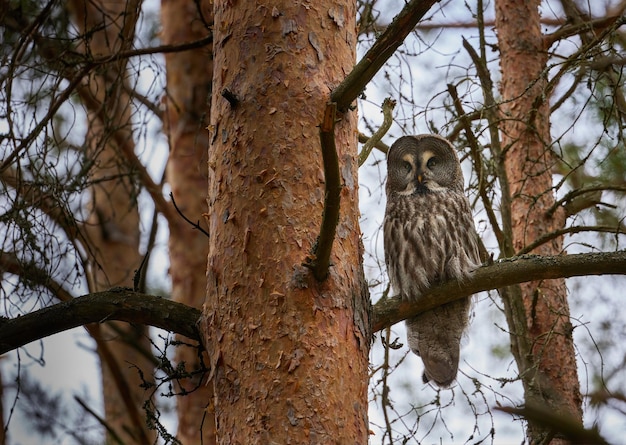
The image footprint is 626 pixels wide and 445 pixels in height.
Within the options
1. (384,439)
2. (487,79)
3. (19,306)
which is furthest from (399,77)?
(19,306)

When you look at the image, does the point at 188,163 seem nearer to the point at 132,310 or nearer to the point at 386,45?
the point at 132,310

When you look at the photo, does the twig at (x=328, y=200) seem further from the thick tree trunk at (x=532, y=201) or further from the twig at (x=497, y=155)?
the twig at (x=497, y=155)

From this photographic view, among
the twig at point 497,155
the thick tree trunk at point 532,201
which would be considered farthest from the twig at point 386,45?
the twig at point 497,155

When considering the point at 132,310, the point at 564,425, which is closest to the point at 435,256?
the point at 132,310

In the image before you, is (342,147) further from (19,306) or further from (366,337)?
(19,306)

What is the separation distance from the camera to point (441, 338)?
397 cm

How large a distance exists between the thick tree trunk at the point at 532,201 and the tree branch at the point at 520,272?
117 centimetres

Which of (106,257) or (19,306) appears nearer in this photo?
(19,306)

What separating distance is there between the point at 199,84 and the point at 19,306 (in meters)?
1.90

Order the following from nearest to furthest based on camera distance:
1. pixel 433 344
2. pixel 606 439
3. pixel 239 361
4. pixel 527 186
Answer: pixel 606 439 < pixel 239 361 < pixel 433 344 < pixel 527 186

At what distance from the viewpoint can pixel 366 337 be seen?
2199mm

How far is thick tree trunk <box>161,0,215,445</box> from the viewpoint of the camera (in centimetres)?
436

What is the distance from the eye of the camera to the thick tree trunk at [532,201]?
12.5 ft

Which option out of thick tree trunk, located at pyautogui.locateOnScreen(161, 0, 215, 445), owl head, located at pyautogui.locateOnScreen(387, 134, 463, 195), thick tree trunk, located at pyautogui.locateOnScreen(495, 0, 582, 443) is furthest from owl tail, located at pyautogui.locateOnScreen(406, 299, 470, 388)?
thick tree trunk, located at pyautogui.locateOnScreen(161, 0, 215, 445)
